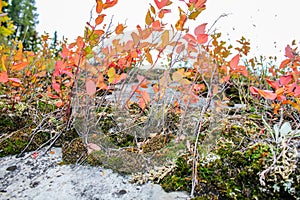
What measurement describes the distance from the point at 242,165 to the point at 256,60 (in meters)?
1.79

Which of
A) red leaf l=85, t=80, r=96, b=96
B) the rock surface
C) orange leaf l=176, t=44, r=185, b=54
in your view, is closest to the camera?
the rock surface

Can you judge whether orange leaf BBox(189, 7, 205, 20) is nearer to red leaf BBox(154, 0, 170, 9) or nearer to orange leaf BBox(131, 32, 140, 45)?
red leaf BBox(154, 0, 170, 9)

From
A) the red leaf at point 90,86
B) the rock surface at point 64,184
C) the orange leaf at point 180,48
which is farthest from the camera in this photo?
the orange leaf at point 180,48

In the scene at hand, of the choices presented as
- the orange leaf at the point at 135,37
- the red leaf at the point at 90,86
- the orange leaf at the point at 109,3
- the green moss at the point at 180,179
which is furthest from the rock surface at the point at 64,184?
the orange leaf at the point at 109,3

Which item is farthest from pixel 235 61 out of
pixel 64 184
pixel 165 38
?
pixel 64 184

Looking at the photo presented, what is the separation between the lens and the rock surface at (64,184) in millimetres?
940

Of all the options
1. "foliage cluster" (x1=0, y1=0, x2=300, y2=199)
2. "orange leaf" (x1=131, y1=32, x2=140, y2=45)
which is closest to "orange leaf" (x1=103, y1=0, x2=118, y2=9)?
"foliage cluster" (x1=0, y1=0, x2=300, y2=199)

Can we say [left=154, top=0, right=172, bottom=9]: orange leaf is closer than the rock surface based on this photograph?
No

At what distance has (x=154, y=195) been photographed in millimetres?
925

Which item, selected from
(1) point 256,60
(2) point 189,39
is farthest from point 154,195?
(1) point 256,60

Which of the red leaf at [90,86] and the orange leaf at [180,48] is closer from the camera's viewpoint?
the red leaf at [90,86]

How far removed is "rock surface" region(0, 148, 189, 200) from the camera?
94 centimetres

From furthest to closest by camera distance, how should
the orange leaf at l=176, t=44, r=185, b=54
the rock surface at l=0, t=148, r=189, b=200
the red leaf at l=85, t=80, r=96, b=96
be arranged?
the orange leaf at l=176, t=44, r=185, b=54
the red leaf at l=85, t=80, r=96, b=96
the rock surface at l=0, t=148, r=189, b=200

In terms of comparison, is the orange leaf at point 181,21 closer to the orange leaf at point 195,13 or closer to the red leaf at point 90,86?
the orange leaf at point 195,13
